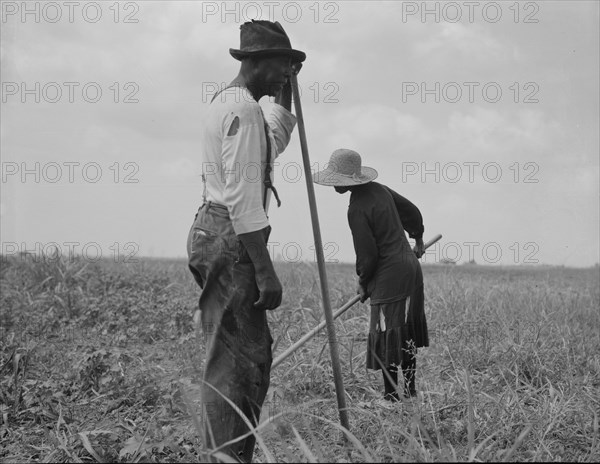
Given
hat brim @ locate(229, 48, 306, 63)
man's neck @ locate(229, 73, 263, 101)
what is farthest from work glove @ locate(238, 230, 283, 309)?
hat brim @ locate(229, 48, 306, 63)

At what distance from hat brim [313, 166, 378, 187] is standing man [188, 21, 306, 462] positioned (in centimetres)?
151

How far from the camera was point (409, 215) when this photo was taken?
504 centimetres

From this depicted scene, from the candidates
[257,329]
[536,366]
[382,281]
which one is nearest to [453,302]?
[536,366]

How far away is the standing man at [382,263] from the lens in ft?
15.1

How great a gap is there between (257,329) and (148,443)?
114 cm

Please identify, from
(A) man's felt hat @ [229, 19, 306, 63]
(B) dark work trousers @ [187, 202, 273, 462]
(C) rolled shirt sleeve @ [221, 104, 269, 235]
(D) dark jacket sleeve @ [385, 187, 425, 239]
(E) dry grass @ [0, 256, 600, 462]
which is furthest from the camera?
(D) dark jacket sleeve @ [385, 187, 425, 239]

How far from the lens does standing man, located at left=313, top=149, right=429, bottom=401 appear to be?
15.1 ft

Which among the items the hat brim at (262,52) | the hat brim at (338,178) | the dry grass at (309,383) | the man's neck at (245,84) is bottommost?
the dry grass at (309,383)

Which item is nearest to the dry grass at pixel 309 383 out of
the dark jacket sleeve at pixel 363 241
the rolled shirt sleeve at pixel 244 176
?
the rolled shirt sleeve at pixel 244 176

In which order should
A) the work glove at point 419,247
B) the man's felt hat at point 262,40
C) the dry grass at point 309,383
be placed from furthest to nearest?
the work glove at point 419,247 → the dry grass at point 309,383 → the man's felt hat at point 262,40

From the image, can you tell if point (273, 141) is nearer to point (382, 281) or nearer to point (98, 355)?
point (382, 281)

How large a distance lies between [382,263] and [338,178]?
2.00 ft

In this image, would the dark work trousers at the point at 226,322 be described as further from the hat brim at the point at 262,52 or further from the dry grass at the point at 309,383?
the hat brim at the point at 262,52

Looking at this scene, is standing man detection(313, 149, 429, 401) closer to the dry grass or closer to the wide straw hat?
the wide straw hat
